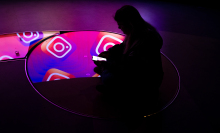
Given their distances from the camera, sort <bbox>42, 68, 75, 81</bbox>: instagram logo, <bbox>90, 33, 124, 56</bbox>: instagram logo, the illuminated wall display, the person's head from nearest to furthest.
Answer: the person's head
<bbox>42, 68, 75, 81</bbox>: instagram logo
the illuminated wall display
<bbox>90, 33, 124, 56</bbox>: instagram logo

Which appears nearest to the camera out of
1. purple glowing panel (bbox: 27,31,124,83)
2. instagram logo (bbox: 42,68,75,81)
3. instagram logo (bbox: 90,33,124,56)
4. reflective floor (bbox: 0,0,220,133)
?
reflective floor (bbox: 0,0,220,133)

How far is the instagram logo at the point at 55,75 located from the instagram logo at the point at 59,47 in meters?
0.40

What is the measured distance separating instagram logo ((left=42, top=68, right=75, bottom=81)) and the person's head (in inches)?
47.7

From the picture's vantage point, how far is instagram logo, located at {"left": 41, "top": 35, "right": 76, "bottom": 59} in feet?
9.70

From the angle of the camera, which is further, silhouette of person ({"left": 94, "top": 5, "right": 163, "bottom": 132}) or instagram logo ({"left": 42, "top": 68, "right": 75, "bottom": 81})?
instagram logo ({"left": 42, "top": 68, "right": 75, "bottom": 81})

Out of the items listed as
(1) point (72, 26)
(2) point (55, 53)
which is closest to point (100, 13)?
(1) point (72, 26)

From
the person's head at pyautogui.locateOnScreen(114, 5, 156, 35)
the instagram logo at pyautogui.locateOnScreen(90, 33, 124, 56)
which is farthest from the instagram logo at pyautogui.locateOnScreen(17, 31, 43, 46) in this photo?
the person's head at pyautogui.locateOnScreen(114, 5, 156, 35)

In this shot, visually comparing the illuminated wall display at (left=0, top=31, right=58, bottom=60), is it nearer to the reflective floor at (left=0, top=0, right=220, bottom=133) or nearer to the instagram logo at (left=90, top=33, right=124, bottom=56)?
the reflective floor at (left=0, top=0, right=220, bottom=133)

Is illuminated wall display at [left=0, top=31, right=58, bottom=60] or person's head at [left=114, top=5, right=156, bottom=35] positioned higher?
person's head at [left=114, top=5, right=156, bottom=35]

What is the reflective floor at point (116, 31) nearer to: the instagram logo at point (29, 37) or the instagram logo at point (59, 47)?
the instagram logo at point (29, 37)

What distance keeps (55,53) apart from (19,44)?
2.48 feet

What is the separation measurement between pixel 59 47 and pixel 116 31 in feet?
4.63

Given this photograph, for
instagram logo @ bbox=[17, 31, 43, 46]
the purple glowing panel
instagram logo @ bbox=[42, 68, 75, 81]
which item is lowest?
instagram logo @ bbox=[42, 68, 75, 81]

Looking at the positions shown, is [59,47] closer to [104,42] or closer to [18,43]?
[18,43]
